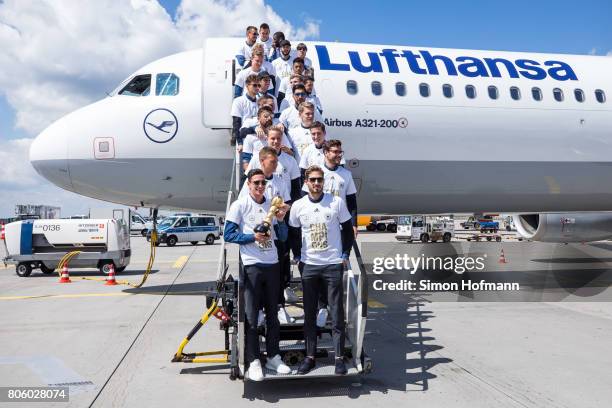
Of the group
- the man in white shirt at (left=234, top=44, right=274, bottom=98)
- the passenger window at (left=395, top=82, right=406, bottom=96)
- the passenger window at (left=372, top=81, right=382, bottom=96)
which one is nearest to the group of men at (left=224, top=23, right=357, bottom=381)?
the man in white shirt at (left=234, top=44, right=274, bottom=98)

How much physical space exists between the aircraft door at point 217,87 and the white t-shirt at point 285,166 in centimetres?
344

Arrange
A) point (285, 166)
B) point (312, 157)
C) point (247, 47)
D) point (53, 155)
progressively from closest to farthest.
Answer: point (285, 166) → point (312, 157) → point (53, 155) → point (247, 47)

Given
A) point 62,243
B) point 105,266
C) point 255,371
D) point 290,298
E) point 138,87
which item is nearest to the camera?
point 255,371

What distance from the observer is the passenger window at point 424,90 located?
1060cm

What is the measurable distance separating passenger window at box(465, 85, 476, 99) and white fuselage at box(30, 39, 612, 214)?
7 centimetres

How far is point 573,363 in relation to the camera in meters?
6.16

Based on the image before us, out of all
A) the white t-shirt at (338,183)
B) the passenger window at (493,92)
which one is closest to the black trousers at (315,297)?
the white t-shirt at (338,183)

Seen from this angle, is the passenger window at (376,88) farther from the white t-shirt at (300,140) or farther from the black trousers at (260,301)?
the black trousers at (260,301)

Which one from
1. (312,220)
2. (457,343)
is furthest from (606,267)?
(312,220)

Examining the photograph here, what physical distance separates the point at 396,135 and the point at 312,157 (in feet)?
13.6

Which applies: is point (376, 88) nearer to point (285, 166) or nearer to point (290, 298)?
point (290, 298)

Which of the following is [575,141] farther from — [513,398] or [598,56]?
[513,398]

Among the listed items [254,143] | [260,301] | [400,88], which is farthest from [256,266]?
[400,88]

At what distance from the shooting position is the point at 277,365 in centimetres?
537
